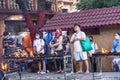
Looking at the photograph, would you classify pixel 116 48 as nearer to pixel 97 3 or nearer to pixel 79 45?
pixel 79 45

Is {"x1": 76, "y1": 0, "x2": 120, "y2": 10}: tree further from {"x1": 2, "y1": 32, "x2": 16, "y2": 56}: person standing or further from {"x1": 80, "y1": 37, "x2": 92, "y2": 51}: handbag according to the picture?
{"x1": 80, "y1": 37, "x2": 92, "y2": 51}: handbag

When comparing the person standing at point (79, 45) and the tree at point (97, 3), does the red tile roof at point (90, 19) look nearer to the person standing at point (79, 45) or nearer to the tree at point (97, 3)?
the person standing at point (79, 45)

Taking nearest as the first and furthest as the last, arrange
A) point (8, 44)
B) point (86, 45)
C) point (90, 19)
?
point (86, 45), point (90, 19), point (8, 44)

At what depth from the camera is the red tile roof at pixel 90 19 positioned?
17.0m

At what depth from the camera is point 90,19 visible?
17.7 m

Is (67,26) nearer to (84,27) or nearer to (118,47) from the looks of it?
(84,27)

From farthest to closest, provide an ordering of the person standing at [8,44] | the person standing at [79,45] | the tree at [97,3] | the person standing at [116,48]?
1. the tree at [97,3]
2. the person standing at [8,44]
3. the person standing at [116,48]
4. the person standing at [79,45]

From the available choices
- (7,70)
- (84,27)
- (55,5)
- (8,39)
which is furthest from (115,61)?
(55,5)

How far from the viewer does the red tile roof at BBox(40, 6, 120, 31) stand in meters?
17.0

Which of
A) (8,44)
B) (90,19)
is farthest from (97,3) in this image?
(90,19)

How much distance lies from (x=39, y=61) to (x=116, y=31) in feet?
10.7

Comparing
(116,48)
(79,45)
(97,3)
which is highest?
(97,3)

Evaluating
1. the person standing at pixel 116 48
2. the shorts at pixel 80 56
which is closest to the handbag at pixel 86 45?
the shorts at pixel 80 56

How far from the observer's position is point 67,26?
17.8 metres
